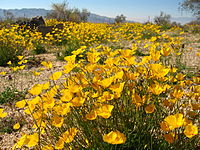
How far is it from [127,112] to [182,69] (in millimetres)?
3612

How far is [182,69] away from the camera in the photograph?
5062 millimetres

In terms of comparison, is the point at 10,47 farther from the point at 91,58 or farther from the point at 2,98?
the point at 91,58

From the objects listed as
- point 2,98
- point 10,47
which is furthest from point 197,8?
point 2,98

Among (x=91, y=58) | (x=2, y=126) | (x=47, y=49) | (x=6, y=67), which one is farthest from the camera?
(x=47, y=49)

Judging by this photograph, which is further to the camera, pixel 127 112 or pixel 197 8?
pixel 197 8

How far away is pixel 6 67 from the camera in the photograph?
651cm

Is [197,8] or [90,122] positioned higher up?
[197,8]

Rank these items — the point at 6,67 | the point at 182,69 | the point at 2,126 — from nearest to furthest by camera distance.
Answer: the point at 2,126, the point at 182,69, the point at 6,67

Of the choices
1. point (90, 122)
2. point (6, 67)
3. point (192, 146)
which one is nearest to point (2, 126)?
point (90, 122)

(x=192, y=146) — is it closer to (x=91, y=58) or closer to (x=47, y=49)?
(x=91, y=58)

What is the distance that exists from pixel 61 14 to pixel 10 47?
15124 millimetres

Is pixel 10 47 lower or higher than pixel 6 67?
higher

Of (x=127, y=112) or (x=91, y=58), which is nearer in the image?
(x=127, y=112)

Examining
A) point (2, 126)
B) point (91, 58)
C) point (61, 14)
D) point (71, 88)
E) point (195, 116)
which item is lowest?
point (2, 126)
